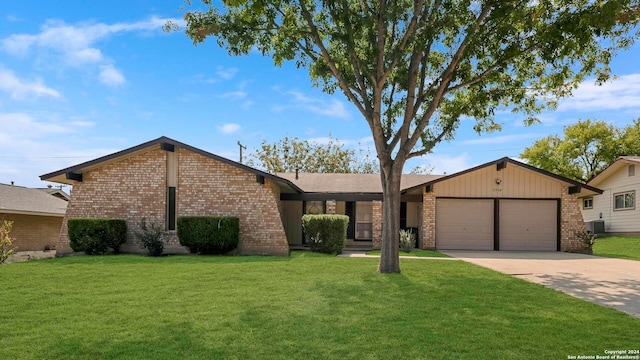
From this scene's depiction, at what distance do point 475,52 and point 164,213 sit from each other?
1150cm

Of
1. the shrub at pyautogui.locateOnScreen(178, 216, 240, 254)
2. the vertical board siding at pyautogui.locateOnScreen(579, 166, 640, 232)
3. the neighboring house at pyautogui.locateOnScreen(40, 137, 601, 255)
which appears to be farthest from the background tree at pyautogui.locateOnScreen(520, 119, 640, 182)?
the shrub at pyautogui.locateOnScreen(178, 216, 240, 254)

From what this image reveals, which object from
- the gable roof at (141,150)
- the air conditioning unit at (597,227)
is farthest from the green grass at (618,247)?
the gable roof at (141,150)

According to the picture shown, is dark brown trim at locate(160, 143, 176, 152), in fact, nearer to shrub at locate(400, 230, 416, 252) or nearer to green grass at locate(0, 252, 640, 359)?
green grass at locate(0, 252, 640, 359)

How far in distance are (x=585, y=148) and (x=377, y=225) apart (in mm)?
Answer: 26275

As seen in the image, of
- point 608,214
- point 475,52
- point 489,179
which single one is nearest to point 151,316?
point 475,52

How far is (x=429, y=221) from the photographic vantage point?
1938cm

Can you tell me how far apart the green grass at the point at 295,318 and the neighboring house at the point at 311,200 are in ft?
19.9

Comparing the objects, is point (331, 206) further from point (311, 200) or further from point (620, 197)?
point (620, 197)

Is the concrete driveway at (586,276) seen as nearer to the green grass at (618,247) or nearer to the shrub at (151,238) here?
the green grass at (618,247)

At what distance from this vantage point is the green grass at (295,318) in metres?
5.20

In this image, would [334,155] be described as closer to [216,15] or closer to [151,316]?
[216,15]

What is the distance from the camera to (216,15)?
11367 mm

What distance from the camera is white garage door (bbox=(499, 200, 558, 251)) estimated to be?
19.5 metres

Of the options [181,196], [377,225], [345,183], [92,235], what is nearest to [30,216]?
[92,235]
